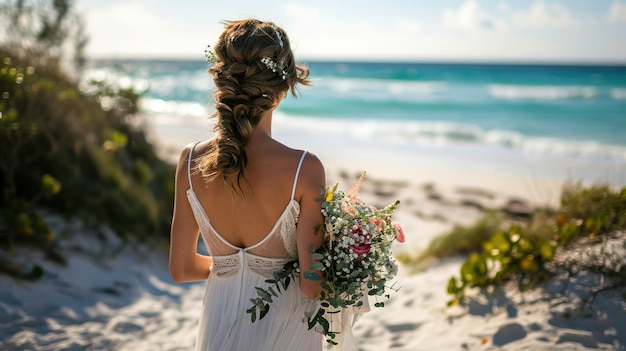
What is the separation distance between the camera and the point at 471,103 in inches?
1142

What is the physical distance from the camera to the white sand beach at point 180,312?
3.96 meters

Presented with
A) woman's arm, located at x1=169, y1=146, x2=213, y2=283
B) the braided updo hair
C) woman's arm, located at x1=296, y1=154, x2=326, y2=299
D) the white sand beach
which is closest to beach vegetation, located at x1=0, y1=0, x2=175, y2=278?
the white sand beach

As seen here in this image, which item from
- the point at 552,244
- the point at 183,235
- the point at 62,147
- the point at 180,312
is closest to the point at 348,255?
the point at 183,235

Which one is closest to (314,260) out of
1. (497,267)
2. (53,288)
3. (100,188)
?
(497,267)

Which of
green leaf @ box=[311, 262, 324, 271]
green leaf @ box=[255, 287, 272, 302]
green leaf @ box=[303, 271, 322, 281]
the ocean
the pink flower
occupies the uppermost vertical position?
the ocean

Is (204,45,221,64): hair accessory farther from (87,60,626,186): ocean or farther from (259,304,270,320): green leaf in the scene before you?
(87,60,626,186): ocean

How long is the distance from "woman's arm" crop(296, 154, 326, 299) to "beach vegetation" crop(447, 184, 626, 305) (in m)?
2.49

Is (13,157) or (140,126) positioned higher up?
(140,126)

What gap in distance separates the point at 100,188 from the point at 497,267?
14.2 feet

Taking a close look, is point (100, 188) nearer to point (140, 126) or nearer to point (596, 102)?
point (140, 126)

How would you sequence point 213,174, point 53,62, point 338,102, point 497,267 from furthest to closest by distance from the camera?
point 338,102, point 53,62, point 497,267, point 213,174

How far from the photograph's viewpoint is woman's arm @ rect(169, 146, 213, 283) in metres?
2.57

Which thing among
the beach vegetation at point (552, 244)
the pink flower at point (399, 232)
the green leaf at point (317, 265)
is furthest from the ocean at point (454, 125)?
the green leaf at point (317, 265)

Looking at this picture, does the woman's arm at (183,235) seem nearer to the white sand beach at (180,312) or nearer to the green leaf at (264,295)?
the green leaf at (264,295)
